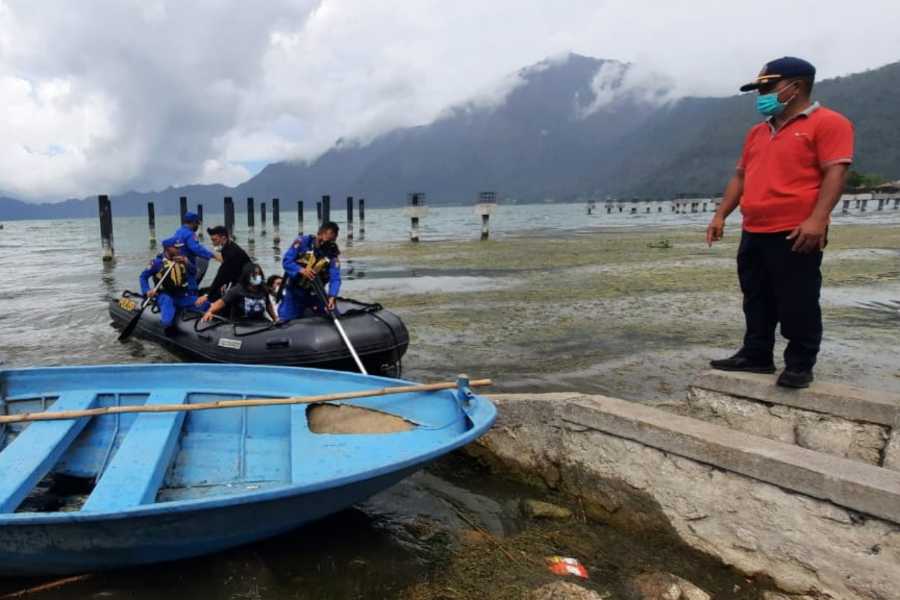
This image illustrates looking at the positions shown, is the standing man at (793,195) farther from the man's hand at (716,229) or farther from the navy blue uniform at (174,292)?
the navy blue uniform at (174,292)

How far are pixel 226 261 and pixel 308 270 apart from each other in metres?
1.71

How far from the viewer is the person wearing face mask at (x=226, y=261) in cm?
860

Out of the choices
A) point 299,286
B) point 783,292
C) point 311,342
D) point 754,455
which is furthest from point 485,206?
point 754,455

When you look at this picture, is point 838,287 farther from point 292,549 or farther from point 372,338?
point 292,549

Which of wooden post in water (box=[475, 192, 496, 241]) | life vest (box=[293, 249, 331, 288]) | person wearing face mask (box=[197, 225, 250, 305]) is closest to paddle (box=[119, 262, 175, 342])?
person wearing face mask (box=[197, 225, 250, 305])

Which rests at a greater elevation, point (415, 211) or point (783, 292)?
point (415, 211)

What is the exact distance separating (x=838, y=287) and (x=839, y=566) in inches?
547

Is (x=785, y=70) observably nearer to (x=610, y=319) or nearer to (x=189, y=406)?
(x=189, y=406)

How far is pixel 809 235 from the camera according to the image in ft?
11.9

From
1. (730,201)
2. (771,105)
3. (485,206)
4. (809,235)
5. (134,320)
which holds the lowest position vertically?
(134,320)

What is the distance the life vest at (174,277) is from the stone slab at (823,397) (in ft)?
26.0

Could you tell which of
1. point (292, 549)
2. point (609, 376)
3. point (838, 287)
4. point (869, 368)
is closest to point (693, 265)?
point (838, 287)

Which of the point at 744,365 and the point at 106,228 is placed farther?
the point at 106,228

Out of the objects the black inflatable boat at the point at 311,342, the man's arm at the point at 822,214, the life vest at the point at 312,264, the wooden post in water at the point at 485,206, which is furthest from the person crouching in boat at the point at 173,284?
the wooden post in water at the point at 485,206
